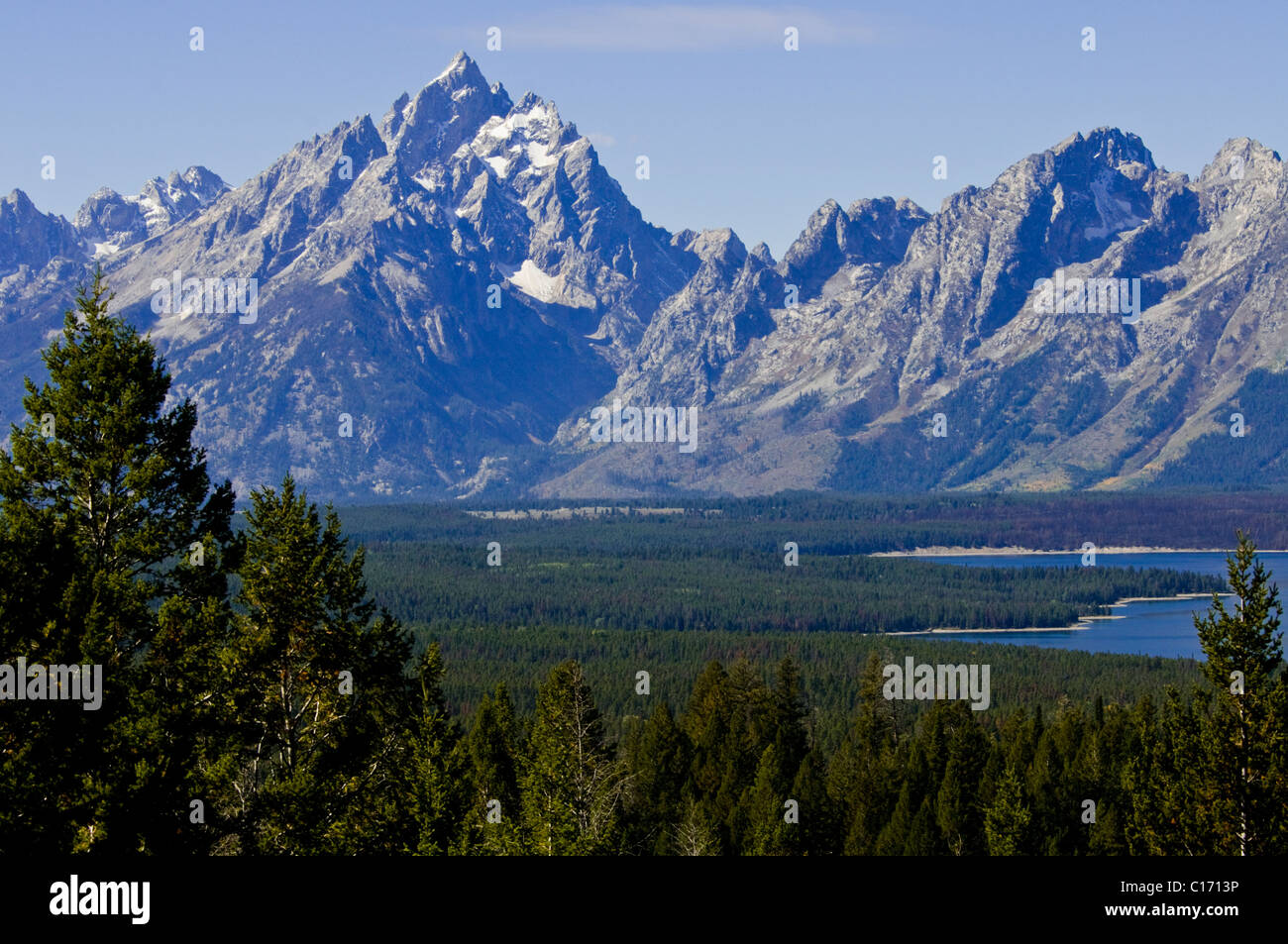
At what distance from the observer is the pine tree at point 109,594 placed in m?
37.8

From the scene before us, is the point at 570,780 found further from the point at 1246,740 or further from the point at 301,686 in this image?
the point at 1246,740

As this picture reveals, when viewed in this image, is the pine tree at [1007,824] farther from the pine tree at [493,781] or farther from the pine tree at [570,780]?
the pine tree at [493,781]

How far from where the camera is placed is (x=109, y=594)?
1617 inches

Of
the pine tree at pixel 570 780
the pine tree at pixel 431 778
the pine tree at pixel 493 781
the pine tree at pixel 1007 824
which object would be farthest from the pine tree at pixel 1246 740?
the pine tree at pixel 431 778

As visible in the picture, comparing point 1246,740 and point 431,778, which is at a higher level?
point 1246,740

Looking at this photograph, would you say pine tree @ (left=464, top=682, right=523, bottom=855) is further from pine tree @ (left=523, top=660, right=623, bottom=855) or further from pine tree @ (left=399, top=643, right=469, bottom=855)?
pine tree @ (left=523, top=660, right=623, bottom=855)

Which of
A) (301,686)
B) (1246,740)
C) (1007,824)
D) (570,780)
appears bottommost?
(1007,824)

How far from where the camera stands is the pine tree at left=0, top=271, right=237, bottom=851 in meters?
37.8

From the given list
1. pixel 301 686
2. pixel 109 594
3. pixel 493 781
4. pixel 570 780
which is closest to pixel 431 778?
pixel 570 780

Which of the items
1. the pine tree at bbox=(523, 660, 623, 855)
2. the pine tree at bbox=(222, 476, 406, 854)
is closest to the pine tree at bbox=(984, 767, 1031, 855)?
the pine tree at bbox=(523, 660, 623, 855)

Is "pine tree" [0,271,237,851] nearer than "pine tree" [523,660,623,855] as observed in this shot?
Yes
